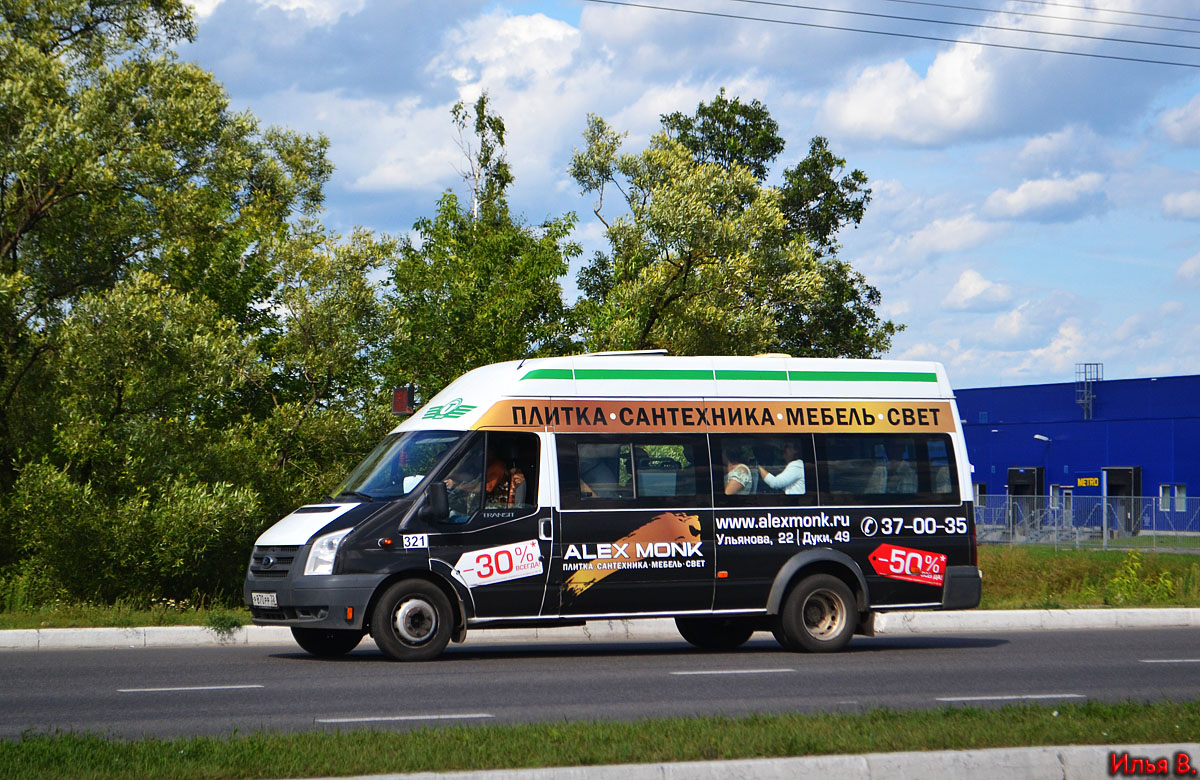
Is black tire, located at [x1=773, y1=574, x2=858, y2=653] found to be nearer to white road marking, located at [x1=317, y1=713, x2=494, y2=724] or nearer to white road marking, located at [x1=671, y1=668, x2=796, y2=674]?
white road marking, located at [x1=671, y1=668, x2=796, y2=674]

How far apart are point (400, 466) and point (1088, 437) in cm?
5769

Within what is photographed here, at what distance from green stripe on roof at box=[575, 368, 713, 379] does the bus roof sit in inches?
0.4

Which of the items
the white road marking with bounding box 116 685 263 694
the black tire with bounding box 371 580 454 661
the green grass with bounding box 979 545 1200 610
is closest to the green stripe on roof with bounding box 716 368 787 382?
the black tire with bounding box 371 580 454 661

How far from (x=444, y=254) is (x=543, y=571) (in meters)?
13.4

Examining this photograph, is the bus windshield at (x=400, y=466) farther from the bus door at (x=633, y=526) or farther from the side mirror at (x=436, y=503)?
the bus door at (x=633, y=526)

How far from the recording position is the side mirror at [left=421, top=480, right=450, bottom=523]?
12.4 m

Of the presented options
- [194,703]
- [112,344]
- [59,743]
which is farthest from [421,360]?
[59,743]

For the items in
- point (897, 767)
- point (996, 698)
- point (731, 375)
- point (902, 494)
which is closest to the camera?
point (897, 767)

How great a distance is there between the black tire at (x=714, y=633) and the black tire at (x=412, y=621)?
318cm

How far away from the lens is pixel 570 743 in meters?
7.13

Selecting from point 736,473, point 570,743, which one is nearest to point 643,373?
point 736,473

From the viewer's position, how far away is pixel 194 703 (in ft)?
32.1

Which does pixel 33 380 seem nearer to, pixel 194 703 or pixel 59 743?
pixel 194 703

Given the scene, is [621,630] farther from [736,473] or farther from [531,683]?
[531,683]
